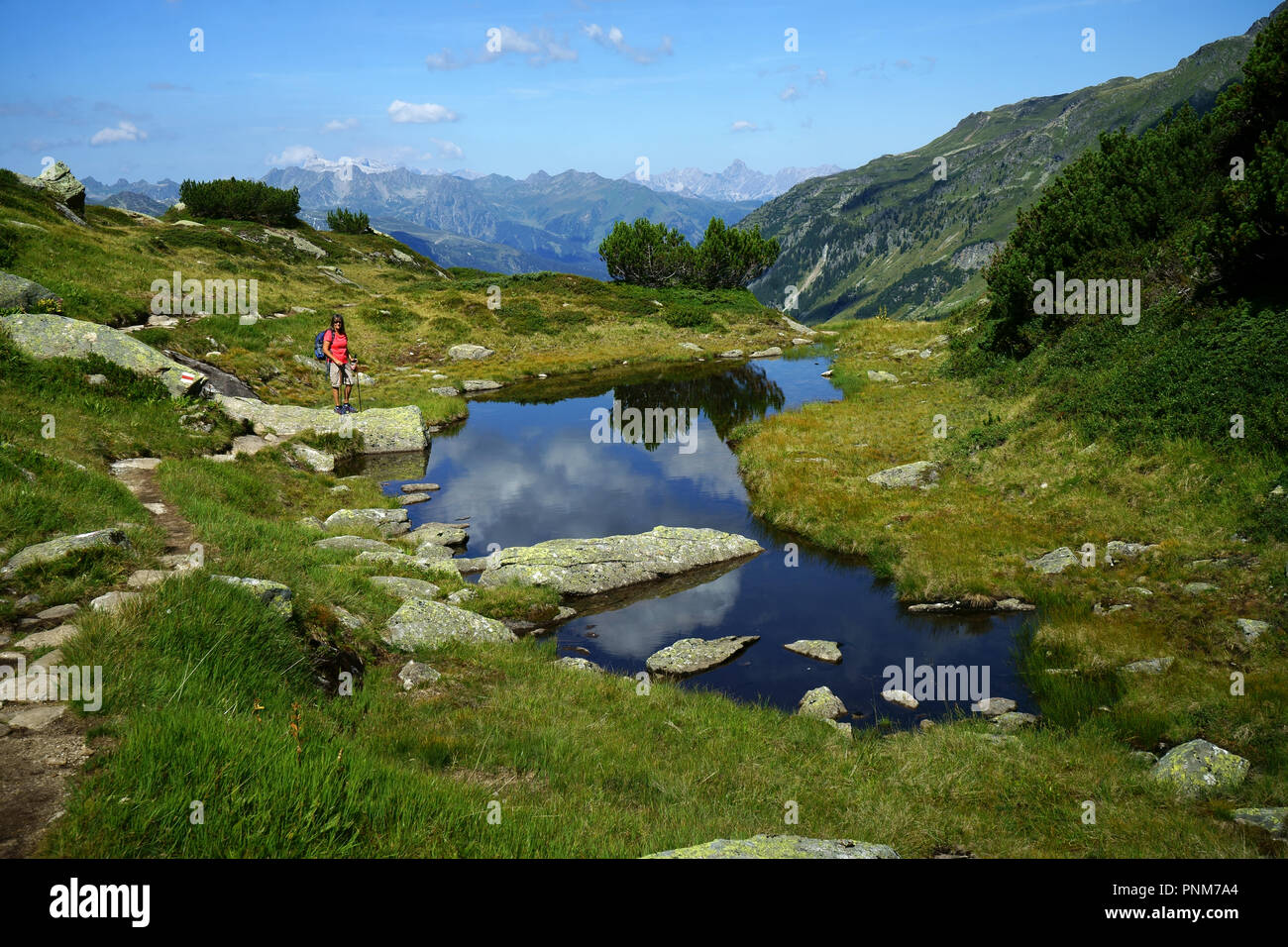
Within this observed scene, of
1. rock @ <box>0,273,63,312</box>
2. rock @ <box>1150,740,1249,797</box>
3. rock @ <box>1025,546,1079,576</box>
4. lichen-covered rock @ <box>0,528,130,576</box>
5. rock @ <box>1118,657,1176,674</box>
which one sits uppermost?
rock @ <box>0,273,63,312</box>

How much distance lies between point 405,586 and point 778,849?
11.8m

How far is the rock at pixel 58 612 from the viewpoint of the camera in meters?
8.88

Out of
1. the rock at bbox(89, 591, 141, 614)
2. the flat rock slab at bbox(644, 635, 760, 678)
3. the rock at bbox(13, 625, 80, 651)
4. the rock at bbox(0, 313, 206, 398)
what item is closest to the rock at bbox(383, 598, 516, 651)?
the flat rock slab at bbox(644, 635, 760, 678)

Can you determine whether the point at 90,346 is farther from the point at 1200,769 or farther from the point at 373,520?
the point at 1200,769

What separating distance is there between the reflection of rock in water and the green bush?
2534 inches

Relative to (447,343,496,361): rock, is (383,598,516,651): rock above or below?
below

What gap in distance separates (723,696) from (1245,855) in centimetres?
775

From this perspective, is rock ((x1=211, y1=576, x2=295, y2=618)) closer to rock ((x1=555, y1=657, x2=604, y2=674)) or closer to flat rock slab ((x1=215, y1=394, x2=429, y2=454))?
rock ((x1=555, y1=657, x2=604, y2=674))

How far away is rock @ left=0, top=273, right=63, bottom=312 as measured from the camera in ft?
78.2

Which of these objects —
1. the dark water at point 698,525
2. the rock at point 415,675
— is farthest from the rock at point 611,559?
the rock at point 415,675

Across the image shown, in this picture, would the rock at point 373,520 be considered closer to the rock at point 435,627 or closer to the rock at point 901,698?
the rock at point 435,627

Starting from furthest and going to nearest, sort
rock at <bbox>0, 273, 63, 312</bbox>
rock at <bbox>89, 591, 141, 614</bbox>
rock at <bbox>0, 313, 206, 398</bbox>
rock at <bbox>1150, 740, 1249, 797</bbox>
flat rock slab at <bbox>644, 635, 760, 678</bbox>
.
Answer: rock at <bbox>0, 273, 63, 312</bbox> → rock at <bbox>0, 313, 206, 398</bbox> → flat rock slab at <bbox>644, 635, 760, 678</bbox> → rock at <bbox>1150, 740, 1249, 797</bbox> → rock at <bbox>89, 591, 141, 614</bbox>

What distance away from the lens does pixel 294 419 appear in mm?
30562

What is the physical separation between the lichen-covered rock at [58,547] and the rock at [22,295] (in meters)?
18.8
